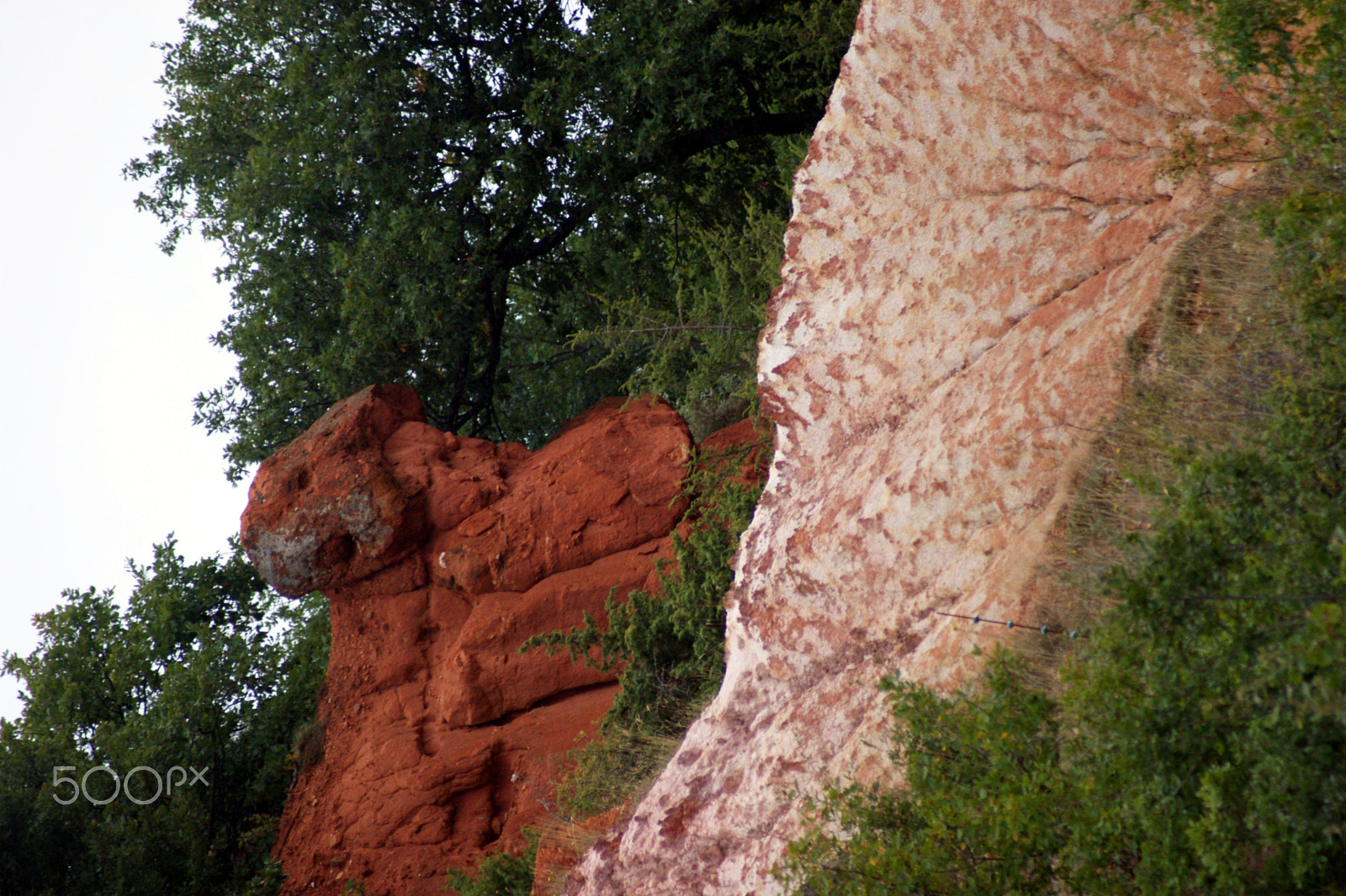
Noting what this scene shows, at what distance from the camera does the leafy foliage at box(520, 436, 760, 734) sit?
779cm

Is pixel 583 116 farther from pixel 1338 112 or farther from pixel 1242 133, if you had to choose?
pixel 1338 112

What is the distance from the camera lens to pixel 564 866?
635 cm

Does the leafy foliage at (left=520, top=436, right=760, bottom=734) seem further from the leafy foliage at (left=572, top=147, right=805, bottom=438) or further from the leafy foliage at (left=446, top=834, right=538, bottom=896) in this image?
the leafy foliage at (left=572, top=147, right=805, bottom=438)

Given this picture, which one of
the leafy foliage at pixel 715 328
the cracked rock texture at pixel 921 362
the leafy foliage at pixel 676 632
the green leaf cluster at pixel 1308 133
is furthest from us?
the leafy foliage at pixel 715 328

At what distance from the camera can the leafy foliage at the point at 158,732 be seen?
29.0 feet

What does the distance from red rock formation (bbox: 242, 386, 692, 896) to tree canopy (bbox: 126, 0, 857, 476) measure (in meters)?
1.62

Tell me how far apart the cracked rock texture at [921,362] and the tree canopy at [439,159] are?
4.33 meters

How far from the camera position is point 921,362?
547cm

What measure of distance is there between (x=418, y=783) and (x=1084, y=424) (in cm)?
696

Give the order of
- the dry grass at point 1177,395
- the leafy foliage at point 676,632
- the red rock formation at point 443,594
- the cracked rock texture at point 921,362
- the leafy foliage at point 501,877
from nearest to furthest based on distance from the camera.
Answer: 1. the dry grass at point 1177,395
2. the cracked rock texture at point 921,362
3. the leafy foliage at point 501,877
4. the leafy foliage at point 676,632
5. the red rock formation at point 443,594

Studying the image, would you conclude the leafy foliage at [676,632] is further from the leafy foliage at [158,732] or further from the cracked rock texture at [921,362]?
the leafy foliage at [158,732]

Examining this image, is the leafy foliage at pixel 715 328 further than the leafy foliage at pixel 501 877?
Yes

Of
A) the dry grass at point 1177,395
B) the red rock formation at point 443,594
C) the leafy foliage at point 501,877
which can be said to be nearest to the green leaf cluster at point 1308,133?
the dry grass at point 1177,395

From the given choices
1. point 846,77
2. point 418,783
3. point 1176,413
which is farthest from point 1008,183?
point 418,783
